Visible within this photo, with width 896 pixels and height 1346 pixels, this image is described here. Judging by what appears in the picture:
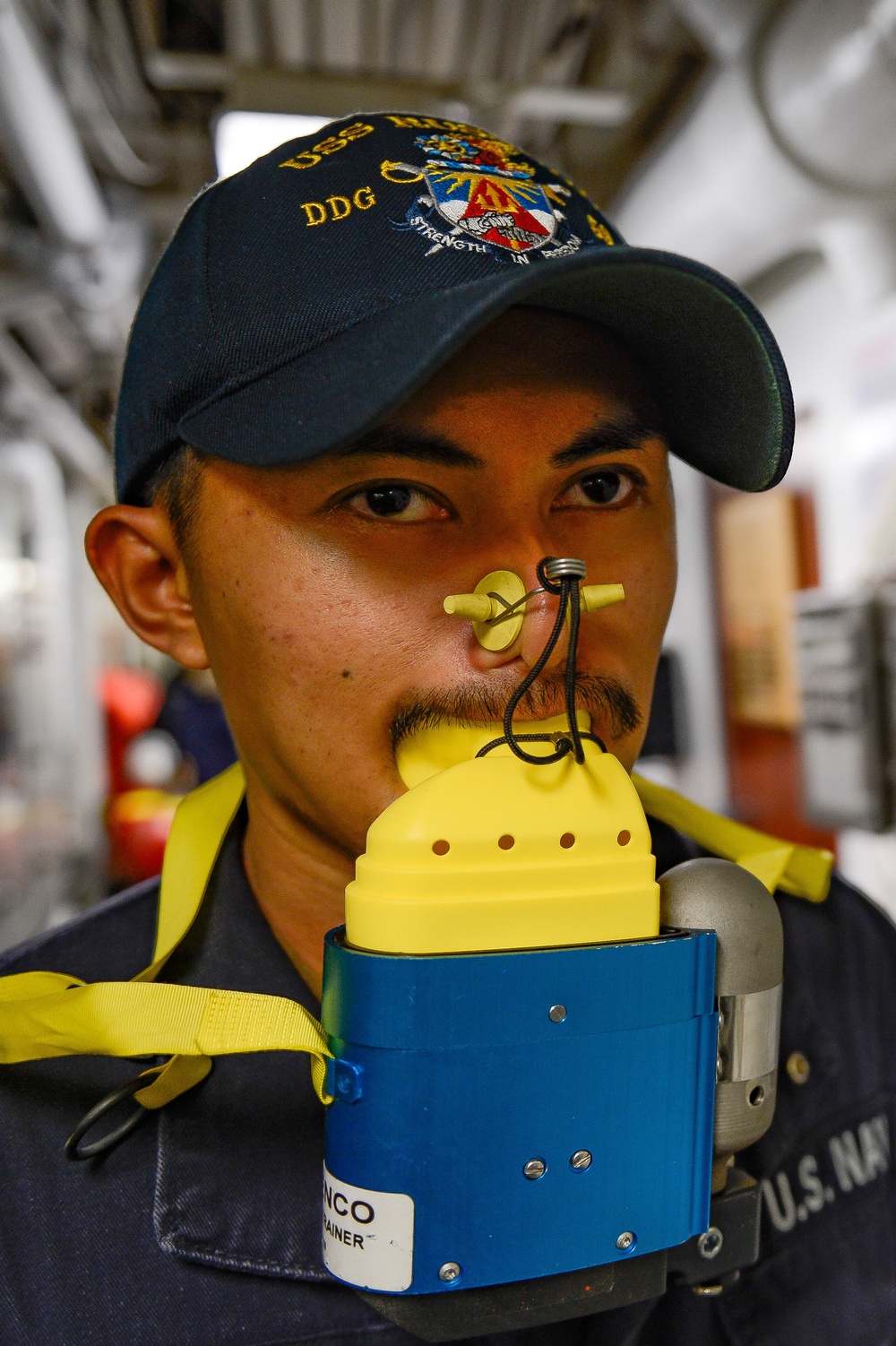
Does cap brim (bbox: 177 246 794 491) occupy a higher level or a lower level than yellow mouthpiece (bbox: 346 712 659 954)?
higher

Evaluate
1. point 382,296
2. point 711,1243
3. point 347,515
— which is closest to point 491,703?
point 347,515

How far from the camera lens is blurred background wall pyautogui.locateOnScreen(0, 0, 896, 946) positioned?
1975mm

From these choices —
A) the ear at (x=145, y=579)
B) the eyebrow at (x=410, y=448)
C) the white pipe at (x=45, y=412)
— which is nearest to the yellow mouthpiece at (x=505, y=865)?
the eyebrow at (x=410, y=448)

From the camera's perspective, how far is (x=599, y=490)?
771mm

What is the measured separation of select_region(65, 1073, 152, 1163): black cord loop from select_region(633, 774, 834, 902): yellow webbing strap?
1.50 feet

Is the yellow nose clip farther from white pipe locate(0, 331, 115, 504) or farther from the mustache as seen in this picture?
white pipe locate(0, 331, 115, 504)

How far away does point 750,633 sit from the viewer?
3.31m

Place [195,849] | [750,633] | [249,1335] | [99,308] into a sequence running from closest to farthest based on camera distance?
[249,1335] < [195,849] < [99,308] < [750,633]

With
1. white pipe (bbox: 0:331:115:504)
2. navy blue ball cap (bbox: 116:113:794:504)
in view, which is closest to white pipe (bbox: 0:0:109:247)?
white pipe (bbox: 0:331:115:504)

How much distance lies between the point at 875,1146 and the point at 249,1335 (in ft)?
1.88

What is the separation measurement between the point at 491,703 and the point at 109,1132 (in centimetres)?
41

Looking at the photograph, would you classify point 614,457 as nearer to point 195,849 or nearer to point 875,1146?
point 195,849

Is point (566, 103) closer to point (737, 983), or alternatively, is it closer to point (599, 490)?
point (599, 490)

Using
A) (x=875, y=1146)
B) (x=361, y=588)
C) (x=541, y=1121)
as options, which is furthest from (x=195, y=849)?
(x=875, y=1146)
